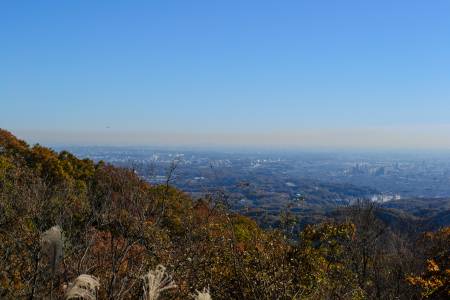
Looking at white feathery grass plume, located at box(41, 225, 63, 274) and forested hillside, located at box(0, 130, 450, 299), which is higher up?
white feathery grass plume, located at box(41, 225, 63, 274)

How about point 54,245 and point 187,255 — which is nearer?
point 54,245

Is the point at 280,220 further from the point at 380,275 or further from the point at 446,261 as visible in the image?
the point at 446,261

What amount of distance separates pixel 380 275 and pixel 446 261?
9.46ft

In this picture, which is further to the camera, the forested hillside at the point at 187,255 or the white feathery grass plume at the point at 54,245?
the forested hillside at the point at 187,255

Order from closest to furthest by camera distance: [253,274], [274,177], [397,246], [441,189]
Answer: [253,274]
[397,246]
[274,177]
[441,189]

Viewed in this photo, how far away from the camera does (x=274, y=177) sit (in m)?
162

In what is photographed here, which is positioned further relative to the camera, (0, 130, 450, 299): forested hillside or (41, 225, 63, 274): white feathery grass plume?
(0, 130, 450, 299): forested hillside

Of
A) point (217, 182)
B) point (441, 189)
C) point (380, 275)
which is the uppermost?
point (217, 182)

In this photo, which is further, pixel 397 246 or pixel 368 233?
pixel 397 246

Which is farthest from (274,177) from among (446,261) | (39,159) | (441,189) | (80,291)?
(80,291)

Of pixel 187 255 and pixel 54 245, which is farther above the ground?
pixel 54 245

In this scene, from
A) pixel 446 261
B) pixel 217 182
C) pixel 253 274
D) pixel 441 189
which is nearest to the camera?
pixel 253 274

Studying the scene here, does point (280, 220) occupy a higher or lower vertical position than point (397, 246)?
higher

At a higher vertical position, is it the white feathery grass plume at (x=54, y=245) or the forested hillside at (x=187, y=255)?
the white feathery grass plume at (x=54, y=245)
